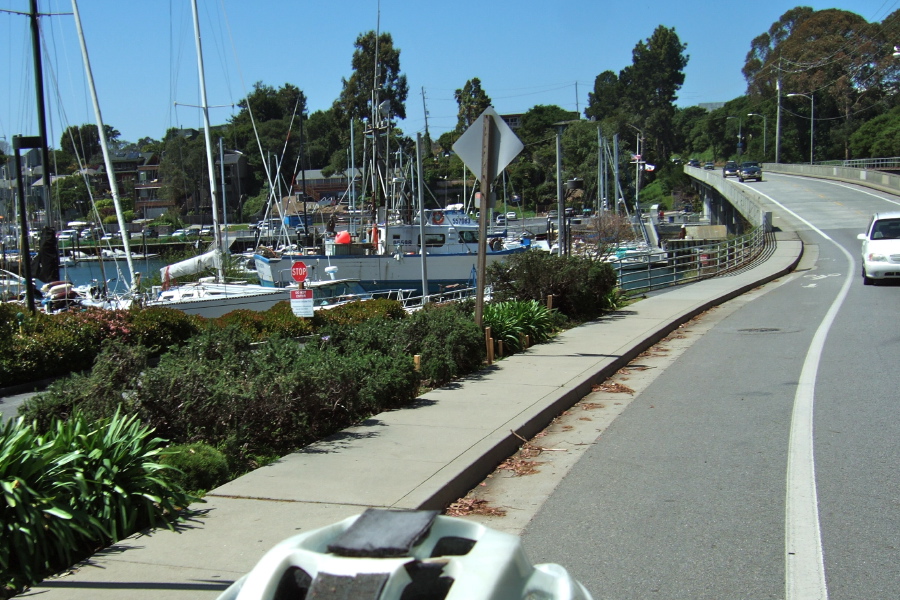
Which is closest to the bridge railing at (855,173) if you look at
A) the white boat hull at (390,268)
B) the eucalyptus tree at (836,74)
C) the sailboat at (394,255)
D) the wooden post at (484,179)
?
the eucalyptus tree at (836,74)

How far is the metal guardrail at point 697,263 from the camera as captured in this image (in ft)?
80.7

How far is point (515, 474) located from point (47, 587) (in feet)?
12.0

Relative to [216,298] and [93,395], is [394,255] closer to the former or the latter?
[216,298]

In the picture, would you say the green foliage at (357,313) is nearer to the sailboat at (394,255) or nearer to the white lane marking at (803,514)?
the white lane marking at (803,514)

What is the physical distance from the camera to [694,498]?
6023mm

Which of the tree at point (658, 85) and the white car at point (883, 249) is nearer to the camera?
the white car at point (883, 249)

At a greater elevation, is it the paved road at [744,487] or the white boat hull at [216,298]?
the white boat hull at [216,298]

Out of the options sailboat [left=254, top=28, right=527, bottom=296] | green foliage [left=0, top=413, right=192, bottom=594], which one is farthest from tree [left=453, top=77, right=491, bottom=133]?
green foliage [left=0, top=413, right=192, bottom=594]

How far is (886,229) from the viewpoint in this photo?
22266 mm

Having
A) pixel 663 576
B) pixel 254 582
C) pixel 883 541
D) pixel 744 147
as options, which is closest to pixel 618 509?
pixel 663 576

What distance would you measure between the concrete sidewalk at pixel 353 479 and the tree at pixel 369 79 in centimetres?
7119

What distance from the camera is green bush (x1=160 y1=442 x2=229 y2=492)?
591 cm

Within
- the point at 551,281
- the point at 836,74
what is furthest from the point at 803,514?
the point at 836,74

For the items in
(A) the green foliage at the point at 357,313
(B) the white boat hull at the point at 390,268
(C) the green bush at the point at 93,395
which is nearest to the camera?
(C) the green bush at the point at 93,395
